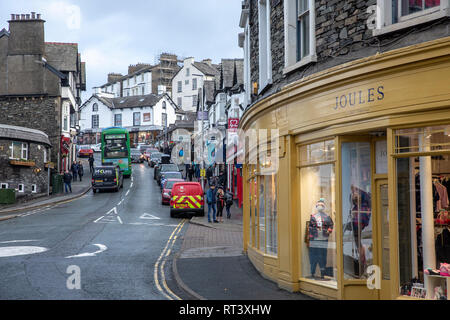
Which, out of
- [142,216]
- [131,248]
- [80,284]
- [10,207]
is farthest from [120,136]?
[80,284]

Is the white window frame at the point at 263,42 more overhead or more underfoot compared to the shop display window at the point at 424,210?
more overhead

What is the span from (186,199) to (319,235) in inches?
642

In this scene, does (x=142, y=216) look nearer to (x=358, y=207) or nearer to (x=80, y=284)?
(x=80, y=284)

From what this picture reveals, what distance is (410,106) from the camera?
7957 millimetres

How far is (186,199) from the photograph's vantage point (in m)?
26.2

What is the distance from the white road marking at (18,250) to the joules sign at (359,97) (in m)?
10.3

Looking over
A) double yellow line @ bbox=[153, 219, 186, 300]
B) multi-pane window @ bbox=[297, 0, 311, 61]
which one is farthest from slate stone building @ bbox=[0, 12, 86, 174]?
multi-pane window @ bbox=[297, 0, 311, 61]

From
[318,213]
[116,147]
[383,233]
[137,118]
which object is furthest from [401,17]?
[137,118]

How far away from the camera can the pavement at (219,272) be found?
1044 cm

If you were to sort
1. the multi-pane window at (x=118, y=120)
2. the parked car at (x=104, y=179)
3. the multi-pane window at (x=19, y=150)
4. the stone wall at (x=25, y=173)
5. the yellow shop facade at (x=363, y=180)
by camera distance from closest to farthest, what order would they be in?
1. the yellow shop facade at (x=363, y=180)
2. the stone wall at (x=25, y=173)
3. the multi-pane window at (x=19, y=150)
4. the parked car at (x=104, y=179)
5. the multi-pane window at (x=118, y=120)

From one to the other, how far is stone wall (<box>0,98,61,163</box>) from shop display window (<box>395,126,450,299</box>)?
142 ft

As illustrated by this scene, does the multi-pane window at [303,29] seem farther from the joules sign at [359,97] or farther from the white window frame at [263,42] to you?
the white window frame at [263,42]

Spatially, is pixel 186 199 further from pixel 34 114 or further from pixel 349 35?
pixel 34 114

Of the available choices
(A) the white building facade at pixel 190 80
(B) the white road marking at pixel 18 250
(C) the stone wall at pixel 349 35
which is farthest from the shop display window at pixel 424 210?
(A) the white building facade at pixel 190 80
